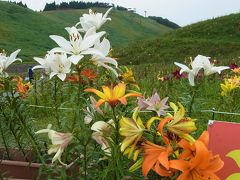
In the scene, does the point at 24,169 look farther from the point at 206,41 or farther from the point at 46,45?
the point at 46,45

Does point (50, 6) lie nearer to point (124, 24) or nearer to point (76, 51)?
point (124, 24)

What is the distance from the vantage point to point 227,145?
1883 millimetres

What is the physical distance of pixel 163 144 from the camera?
144 cm

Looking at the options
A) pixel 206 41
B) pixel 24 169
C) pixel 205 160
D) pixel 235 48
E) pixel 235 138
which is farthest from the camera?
pixel 206 41

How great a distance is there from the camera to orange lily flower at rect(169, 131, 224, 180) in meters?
1.34

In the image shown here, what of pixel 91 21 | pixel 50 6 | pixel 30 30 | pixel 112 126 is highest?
pixel 50 6

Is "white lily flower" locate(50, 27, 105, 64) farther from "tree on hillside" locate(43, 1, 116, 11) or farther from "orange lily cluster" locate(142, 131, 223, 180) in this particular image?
"tree on hillside" locate(43, 1, 116, 11)

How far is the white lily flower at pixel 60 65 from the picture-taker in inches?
66.9

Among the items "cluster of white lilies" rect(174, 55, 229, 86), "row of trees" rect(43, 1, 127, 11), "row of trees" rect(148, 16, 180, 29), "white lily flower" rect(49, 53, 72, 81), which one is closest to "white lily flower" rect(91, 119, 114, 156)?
"white lily flower" rect(49, 53, 72, 81)

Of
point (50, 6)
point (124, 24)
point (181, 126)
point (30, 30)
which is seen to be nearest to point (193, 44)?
point (181, 126)

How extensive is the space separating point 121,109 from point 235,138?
415 millimetres

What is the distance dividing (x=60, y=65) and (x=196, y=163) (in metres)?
0.59

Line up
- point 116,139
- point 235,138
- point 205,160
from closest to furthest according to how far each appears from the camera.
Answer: point 205,160 → point 116,139 → point 235,138

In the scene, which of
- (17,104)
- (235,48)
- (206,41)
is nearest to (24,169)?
(17,104)
